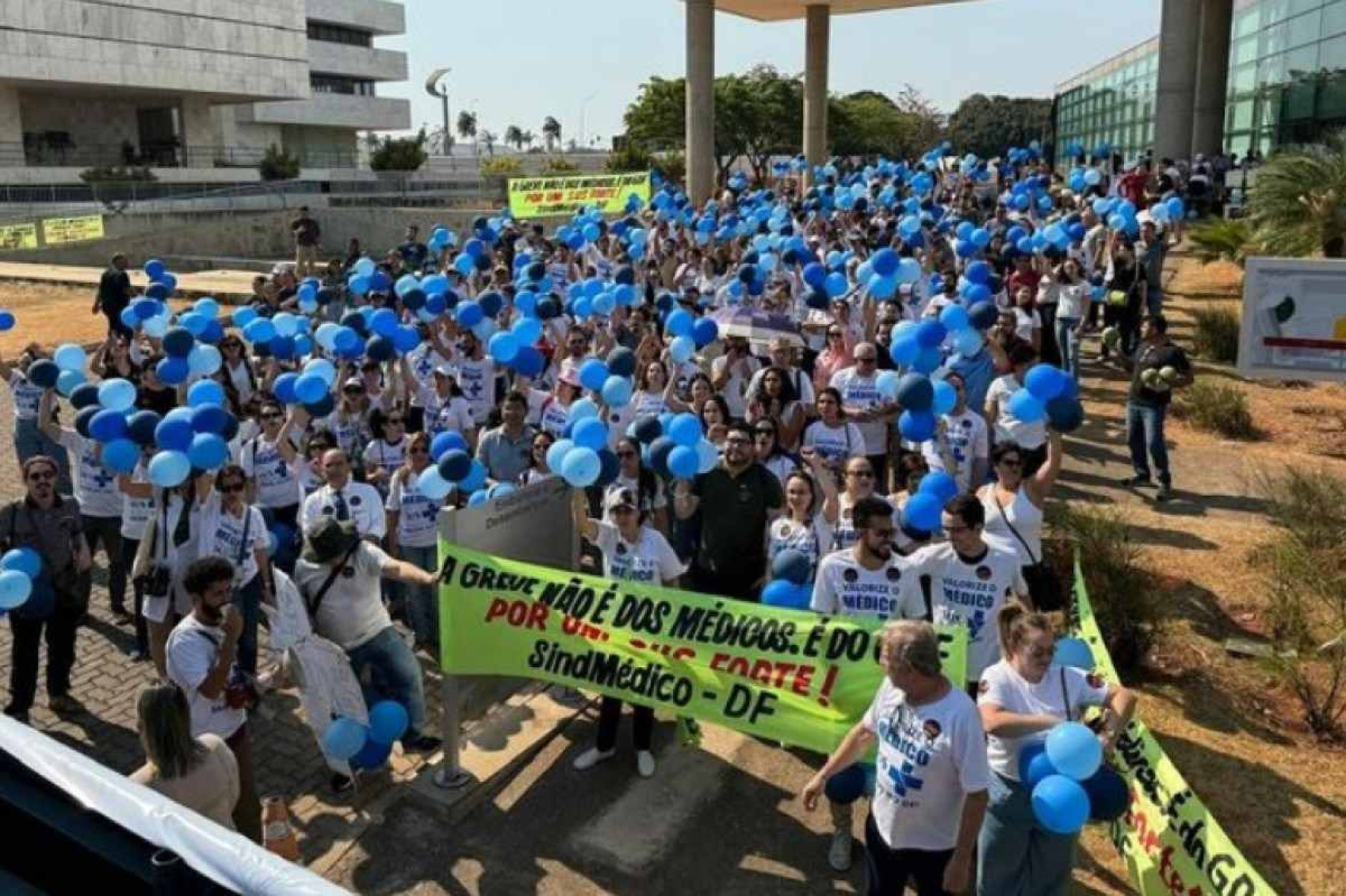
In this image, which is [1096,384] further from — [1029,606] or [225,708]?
[225,708]

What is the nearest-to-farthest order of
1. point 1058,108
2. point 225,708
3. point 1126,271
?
1. point 225,708
2. point 1126,271
3. point 1058,108

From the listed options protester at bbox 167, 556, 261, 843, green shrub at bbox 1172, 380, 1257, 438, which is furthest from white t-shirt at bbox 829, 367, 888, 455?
green shrub at bbox 1172, 380, 1257, 438

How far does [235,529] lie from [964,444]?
4617 mm

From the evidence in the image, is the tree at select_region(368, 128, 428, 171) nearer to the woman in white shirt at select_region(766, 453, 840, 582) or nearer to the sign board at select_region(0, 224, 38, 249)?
the sign board at select_region(0, 224, 38, 249)

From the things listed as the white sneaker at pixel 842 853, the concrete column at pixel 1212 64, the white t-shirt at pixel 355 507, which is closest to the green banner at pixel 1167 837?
the white sneaker at pixel 842 853

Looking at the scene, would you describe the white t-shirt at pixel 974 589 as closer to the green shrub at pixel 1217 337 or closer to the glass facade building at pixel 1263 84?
the green shrub at pixel 1217 337

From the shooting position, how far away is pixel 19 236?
32.4 metres

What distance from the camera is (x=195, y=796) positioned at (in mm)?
3771

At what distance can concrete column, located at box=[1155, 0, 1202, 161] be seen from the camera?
76.4ft

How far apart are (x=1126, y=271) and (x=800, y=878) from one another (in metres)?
10.3

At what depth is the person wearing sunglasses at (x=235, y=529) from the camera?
6.19 metres

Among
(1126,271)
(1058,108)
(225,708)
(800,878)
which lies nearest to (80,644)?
(225,708)

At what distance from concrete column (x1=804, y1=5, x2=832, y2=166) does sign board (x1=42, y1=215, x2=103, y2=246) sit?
21241 mm

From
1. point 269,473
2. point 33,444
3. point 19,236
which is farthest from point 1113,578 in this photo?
point 19,236
